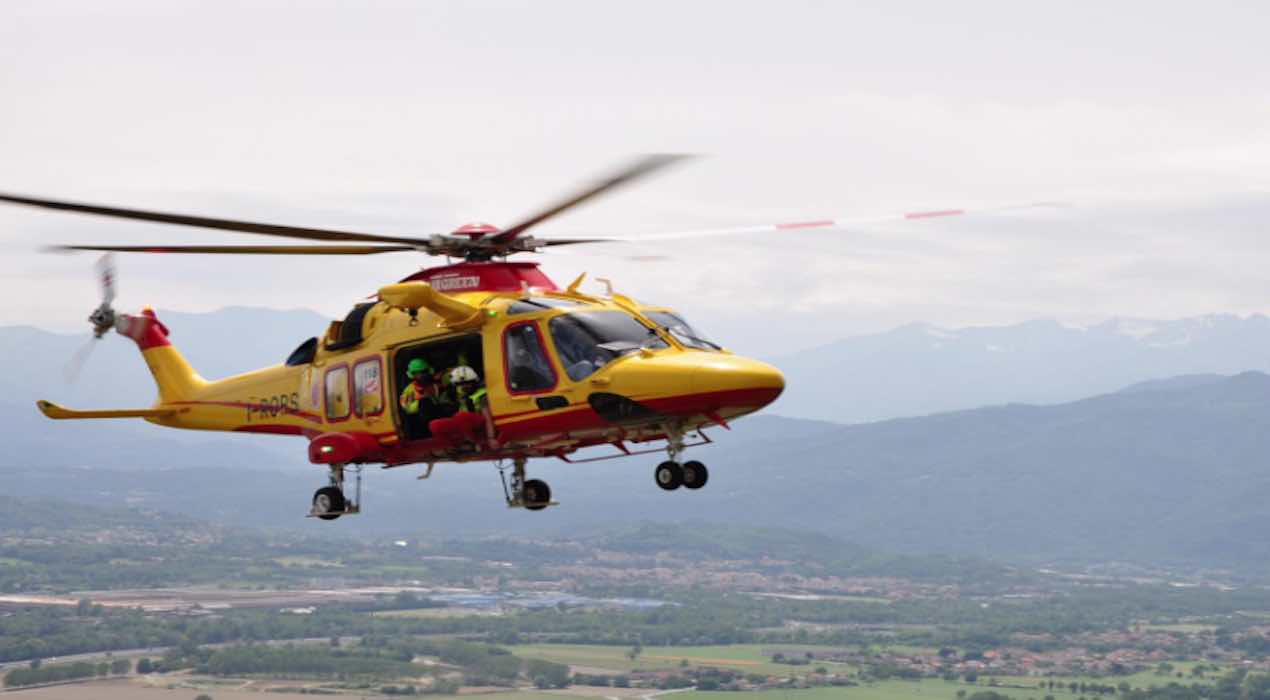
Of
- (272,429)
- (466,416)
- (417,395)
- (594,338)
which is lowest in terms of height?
(466,416)

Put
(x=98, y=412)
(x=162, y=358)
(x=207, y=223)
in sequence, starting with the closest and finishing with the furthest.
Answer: (x=207, y=223) < (x=98, y=412) < (x=162, y=358)

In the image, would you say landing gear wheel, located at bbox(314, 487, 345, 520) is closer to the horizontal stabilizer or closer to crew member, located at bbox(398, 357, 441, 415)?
crew member, located at bbox(398, 357, 441, 415)

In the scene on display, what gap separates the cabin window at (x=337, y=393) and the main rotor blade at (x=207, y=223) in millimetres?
4244

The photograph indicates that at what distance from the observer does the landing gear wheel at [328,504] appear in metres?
36.2

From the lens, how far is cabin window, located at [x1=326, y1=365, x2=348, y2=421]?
37.1 m

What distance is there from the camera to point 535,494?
118ft

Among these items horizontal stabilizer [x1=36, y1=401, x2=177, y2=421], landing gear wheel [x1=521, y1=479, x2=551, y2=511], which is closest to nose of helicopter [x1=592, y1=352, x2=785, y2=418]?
landing gear wheel [x1=521, y1=479, x2=551, y2=511]

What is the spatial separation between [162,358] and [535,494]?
475 inches

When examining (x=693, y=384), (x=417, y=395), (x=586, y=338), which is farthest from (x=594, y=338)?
(x=417, y=395)

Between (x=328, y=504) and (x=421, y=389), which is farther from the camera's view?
(x=328, y=504)

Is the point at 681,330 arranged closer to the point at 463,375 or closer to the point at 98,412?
the point at 463,375

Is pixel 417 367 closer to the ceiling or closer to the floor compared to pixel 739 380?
closer to the ceiling

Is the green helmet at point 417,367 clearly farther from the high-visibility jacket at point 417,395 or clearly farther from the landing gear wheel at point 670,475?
the landing gear wheel at point 670,475

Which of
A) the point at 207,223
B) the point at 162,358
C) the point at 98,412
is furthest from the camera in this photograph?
the point at 162,358
